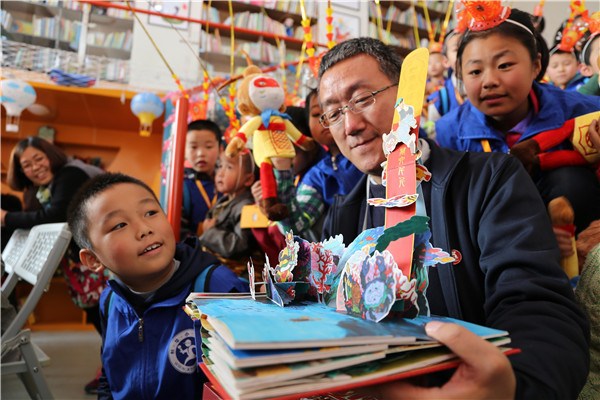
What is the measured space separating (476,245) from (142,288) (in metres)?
0.83

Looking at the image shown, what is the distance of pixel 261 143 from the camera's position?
1.43m

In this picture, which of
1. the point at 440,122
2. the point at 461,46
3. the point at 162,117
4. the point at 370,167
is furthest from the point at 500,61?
the point at 162,117

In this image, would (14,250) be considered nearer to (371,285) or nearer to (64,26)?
(371,285)

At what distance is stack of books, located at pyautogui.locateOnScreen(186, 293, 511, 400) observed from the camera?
0.34 m

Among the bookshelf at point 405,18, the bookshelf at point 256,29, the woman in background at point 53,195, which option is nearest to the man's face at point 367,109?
the woman in background at point 53,195

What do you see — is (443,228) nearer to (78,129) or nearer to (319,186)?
(319,186)

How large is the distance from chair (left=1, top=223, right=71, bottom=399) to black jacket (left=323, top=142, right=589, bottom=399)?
123 cm

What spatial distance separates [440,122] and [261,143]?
1.89 ft

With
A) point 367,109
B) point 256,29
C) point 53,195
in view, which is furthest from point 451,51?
point 256,29

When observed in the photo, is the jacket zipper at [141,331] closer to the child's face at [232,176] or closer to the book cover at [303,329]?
the book cover at [303,329]

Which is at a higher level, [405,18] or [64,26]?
[405,18]

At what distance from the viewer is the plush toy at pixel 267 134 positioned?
4.57 ft

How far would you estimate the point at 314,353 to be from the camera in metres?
0.35

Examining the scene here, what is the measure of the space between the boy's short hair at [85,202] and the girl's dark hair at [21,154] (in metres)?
1.33
